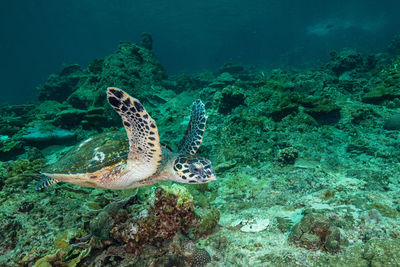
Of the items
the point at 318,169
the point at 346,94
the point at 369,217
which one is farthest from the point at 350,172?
the point at 346,94

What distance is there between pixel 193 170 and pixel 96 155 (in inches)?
57.9

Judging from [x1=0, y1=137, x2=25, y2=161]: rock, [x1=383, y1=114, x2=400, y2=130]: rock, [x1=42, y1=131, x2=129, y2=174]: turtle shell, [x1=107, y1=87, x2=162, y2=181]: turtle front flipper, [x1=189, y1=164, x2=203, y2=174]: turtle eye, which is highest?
[x1=107, y1=87, x2=162, y2=181]: turtle front flipper

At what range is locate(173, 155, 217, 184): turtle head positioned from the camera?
2.55m

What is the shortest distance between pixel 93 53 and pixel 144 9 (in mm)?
70833

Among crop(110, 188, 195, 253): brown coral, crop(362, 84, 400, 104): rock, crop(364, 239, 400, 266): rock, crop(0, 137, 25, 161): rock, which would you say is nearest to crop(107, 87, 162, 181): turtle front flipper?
crop(110, 188, 195, 253): brown coral

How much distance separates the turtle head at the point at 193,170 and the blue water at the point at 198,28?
32074mm

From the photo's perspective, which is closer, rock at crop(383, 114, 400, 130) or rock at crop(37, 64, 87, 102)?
rock at crop(383, 114, 400, 130)

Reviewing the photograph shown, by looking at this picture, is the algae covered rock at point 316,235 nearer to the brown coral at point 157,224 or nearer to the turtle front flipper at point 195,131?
the brown coral at point 157,224

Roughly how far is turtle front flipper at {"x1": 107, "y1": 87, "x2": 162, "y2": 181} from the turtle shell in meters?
0.36

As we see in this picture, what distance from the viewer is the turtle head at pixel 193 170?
100 inches

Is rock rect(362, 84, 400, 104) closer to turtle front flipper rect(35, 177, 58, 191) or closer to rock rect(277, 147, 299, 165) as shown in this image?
rock rect(277, 147, 299, 165)

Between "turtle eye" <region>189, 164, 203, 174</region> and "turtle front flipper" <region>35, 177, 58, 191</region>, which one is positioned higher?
"turtle eye" <region>189, 164, 203, 174</region>

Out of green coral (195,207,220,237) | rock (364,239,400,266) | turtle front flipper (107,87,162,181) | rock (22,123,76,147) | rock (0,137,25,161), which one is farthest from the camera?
rock (22,123,76,147)

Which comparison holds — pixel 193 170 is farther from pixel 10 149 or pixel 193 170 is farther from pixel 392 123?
pixel 10 149
